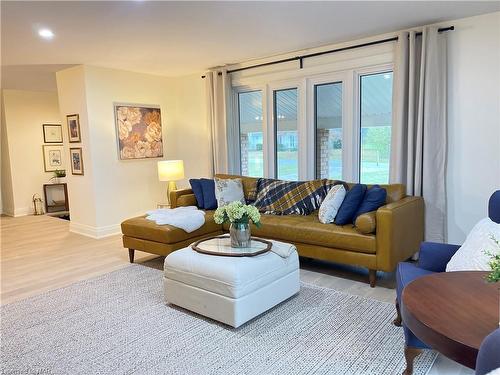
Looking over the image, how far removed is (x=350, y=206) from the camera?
360 cm

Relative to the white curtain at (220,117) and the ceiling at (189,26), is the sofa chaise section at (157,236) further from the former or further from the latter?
the ceiling at (189,26)

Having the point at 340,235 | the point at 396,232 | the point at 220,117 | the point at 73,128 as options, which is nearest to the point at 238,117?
the point at 220,117

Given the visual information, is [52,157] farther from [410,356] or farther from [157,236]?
[410,356]

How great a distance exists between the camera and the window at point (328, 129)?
468 centimetres

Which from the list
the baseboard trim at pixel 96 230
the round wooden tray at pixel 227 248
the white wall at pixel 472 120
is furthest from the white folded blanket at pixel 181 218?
the white wall at pixel 472 120

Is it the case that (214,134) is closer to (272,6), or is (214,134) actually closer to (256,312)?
(272,6)

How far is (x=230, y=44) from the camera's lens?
4301mm

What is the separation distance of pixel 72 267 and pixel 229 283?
7.95ft

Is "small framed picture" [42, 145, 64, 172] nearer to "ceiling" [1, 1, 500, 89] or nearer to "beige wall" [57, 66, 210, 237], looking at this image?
"beige wall" [57, 66, 210, 237]

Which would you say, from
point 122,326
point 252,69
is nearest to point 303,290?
point 122,326

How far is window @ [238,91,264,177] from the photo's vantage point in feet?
18.0

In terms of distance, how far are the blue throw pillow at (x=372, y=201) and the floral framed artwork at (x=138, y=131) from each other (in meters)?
3.71

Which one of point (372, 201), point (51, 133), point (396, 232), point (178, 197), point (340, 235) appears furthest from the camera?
point (51, 133)

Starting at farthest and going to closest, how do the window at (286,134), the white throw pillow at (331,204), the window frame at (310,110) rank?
the window at (286,134)
the window frame at (310,110)
the white throw pillow at (331,204)
